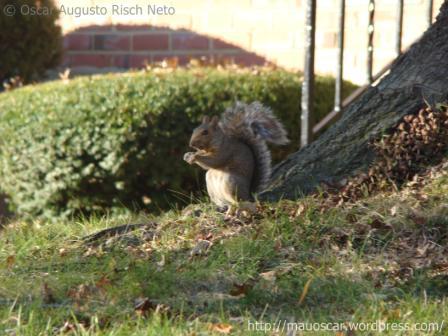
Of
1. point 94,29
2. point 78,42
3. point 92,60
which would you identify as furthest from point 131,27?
point 78,42

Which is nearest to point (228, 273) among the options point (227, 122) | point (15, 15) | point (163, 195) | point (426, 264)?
point (426, 264)

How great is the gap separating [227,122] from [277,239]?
949 mm

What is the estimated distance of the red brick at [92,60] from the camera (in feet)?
35.6

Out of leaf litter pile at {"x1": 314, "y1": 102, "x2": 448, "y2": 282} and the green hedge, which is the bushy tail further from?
the green hedge

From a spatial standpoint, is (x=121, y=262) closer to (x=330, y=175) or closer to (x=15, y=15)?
(x=330, y=175)

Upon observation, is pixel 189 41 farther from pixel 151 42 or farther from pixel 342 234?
pixel 342 234

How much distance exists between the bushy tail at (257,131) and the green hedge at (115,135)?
245cm

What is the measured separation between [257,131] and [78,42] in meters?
6.23

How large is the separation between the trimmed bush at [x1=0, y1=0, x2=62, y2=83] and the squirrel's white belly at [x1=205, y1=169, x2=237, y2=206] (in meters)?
5.35

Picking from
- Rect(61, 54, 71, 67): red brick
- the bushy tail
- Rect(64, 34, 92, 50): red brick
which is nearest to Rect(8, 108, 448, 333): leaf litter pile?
the bushy tail

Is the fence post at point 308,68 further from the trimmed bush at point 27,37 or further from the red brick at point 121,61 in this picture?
the red brick at point 121,61

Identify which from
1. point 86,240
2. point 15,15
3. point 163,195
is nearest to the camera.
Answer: point 86,240

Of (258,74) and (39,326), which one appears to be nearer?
(39,326)

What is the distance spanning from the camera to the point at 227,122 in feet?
16.9
